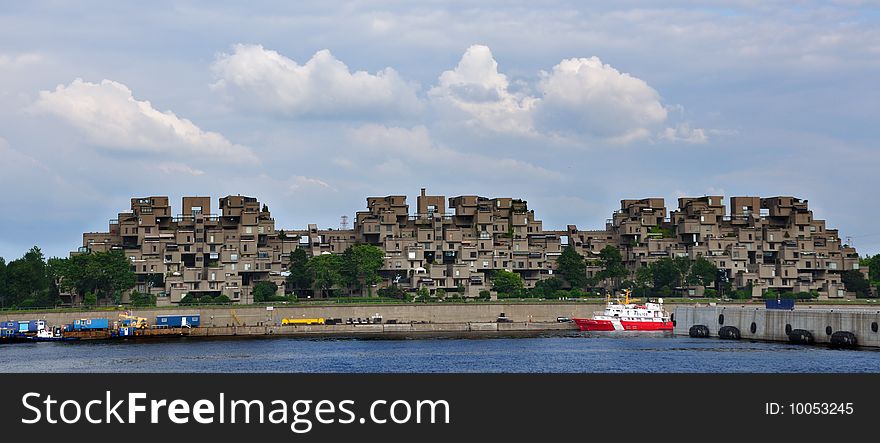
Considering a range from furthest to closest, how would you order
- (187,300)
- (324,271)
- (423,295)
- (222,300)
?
(324,271)
(423,295)
(187,300)
(222,300)

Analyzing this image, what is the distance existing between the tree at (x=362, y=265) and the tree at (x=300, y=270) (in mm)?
6452

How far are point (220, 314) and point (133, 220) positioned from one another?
3563cm

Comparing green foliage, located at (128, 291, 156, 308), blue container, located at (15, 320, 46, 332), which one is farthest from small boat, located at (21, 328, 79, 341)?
green foliage, located at (128, 291, 156, 308)

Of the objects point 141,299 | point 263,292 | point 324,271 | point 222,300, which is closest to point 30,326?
point 141,299

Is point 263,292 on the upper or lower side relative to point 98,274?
lower

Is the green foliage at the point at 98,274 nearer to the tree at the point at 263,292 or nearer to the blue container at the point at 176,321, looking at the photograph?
the tree at the point at 263,292

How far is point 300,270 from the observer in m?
195

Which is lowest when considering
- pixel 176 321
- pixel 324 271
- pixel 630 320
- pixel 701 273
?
pixel 630 320

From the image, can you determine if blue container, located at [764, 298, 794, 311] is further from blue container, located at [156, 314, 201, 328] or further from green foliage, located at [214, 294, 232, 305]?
green foliage, located at [214, 294, 232, 305]

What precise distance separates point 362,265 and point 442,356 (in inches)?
3199

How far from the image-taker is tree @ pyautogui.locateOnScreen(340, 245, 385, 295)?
629 ft

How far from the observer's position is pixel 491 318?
177875mm

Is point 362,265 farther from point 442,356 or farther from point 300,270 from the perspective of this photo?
point 442,356
